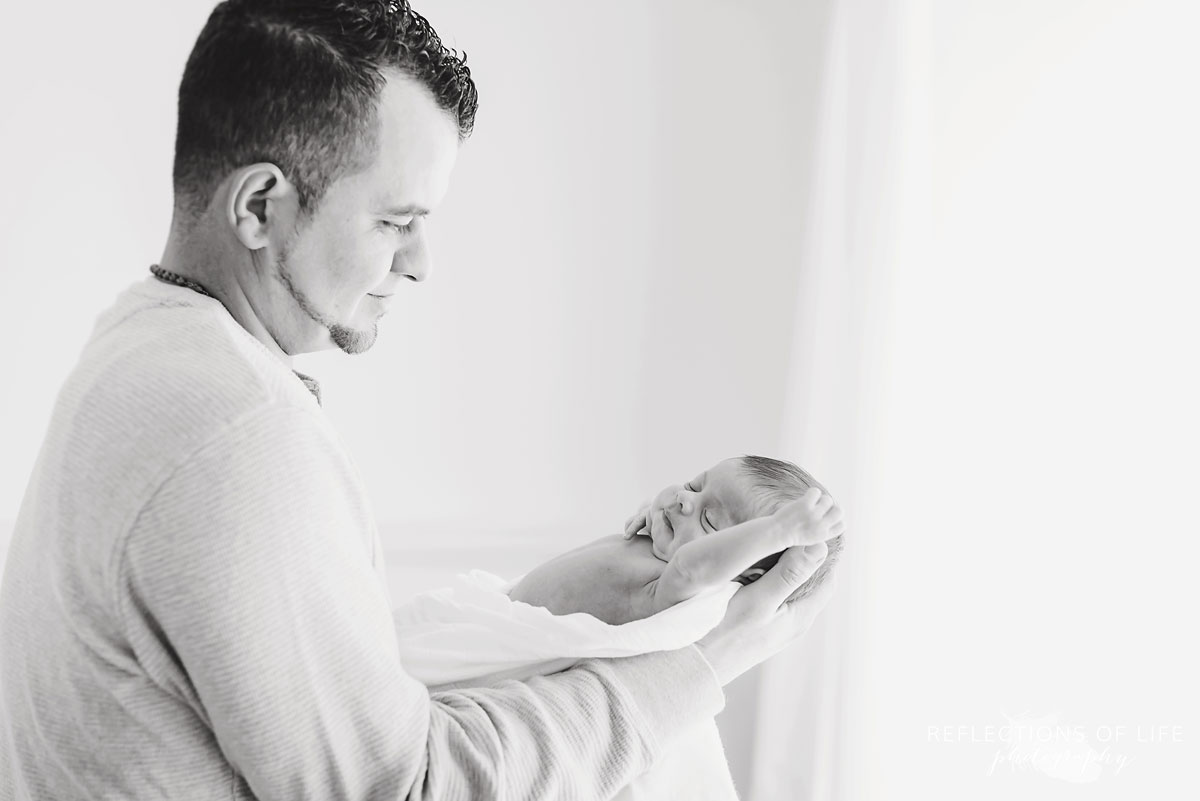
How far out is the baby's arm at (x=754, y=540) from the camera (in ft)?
4.57

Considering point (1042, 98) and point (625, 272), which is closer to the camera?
point (1042, 98)

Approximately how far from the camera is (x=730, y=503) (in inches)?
64.8

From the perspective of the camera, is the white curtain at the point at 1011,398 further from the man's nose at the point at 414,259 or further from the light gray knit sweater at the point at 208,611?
the light gray knit sweater at the point at 208,611

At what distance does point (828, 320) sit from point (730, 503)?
0.95 meters

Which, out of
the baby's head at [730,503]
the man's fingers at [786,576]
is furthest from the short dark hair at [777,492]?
the man's fingers at [786,576]

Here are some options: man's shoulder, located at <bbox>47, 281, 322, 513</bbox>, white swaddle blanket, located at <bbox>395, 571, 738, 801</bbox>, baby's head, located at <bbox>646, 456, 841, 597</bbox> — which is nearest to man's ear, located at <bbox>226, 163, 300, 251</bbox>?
man's shoulder, located at <bbox>47, 281, 322, 513</bbox>

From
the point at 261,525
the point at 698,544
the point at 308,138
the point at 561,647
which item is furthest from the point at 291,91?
the point at 698,544

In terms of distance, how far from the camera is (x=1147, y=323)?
7.09 feet

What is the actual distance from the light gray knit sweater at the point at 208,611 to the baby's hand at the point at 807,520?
0.52 metres

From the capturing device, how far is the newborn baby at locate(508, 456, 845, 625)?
1399 mm

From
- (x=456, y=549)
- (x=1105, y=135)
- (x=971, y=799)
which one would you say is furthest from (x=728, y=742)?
(x=1105, y=135)

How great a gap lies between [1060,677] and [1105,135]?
1.13 m

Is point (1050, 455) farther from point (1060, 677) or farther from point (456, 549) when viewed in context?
point (456, 549)

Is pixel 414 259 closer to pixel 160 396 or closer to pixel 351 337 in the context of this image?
pixel 351 337
